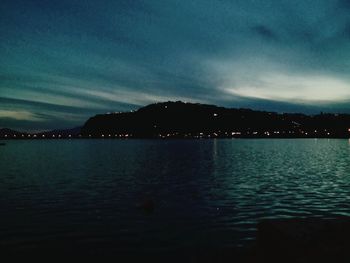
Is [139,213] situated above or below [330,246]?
below

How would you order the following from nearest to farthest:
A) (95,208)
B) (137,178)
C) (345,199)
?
1. (95,208)
2. (345,199)
3. (137,178)

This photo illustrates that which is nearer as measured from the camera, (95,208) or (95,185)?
(95,208)

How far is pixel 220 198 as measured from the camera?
3316 cm

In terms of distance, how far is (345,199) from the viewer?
31.9m

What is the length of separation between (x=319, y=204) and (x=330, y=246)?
18545 mm

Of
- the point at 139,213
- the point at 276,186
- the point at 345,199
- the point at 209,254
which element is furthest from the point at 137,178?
the point at 209,254

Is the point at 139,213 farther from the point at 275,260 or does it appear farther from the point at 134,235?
the point at 275,260

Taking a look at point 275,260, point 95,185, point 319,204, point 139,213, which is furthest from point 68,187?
point 275,260

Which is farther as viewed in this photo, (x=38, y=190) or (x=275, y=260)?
(x=38, y=190)

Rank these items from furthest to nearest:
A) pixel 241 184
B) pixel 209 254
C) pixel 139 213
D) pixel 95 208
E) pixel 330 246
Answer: pixel 241 184 < pixel 95 208 < pixel 139 213 < pixel 209 254 < pixel 330 246

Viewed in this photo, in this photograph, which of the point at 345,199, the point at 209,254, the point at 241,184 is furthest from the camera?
the point at 241,184

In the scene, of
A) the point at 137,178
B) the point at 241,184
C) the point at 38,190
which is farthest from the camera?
the point at 137,178

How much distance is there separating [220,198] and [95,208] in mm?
10481

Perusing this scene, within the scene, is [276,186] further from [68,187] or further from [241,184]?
[68,187]
